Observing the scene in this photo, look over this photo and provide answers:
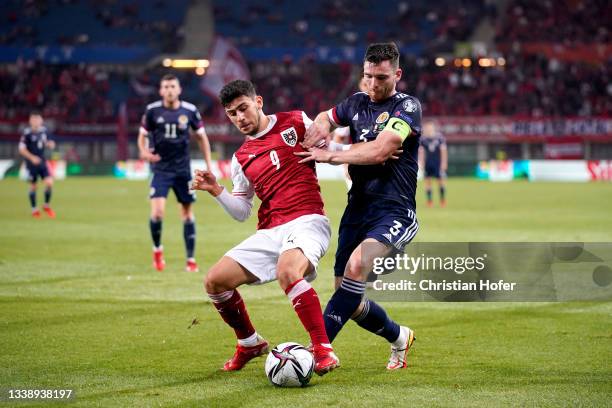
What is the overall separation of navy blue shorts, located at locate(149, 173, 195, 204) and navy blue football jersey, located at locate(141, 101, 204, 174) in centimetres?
8

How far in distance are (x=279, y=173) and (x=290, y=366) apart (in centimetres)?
151

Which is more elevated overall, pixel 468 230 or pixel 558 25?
pixel 558 25

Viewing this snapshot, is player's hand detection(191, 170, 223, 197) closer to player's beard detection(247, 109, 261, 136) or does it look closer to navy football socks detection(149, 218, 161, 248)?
player's beard detection(247, 109, 261, 136)

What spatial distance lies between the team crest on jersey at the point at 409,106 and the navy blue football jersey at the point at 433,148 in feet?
64.0

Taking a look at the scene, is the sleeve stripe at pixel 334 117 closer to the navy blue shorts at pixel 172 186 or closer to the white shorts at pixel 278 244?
the white shorts at pixel 278 244

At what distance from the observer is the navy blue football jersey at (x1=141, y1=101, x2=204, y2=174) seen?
13.1 meters

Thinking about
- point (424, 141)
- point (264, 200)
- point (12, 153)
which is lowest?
point (12, 153)

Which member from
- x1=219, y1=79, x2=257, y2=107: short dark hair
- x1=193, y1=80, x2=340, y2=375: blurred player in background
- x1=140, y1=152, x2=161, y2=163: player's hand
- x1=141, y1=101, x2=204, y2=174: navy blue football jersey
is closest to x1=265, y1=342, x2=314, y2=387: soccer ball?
x1=193, y1=80, x2=340, y2=375: blurred player in background

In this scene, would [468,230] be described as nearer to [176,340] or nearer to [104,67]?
[176,340]

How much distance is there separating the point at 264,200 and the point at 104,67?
46.0 m

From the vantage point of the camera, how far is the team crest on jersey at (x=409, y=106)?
6.55m

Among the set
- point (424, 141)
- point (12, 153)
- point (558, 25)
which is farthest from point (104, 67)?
point (424, 141)

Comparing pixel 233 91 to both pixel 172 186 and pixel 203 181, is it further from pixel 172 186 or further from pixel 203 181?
pixel 172 186

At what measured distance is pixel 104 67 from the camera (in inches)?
2007
